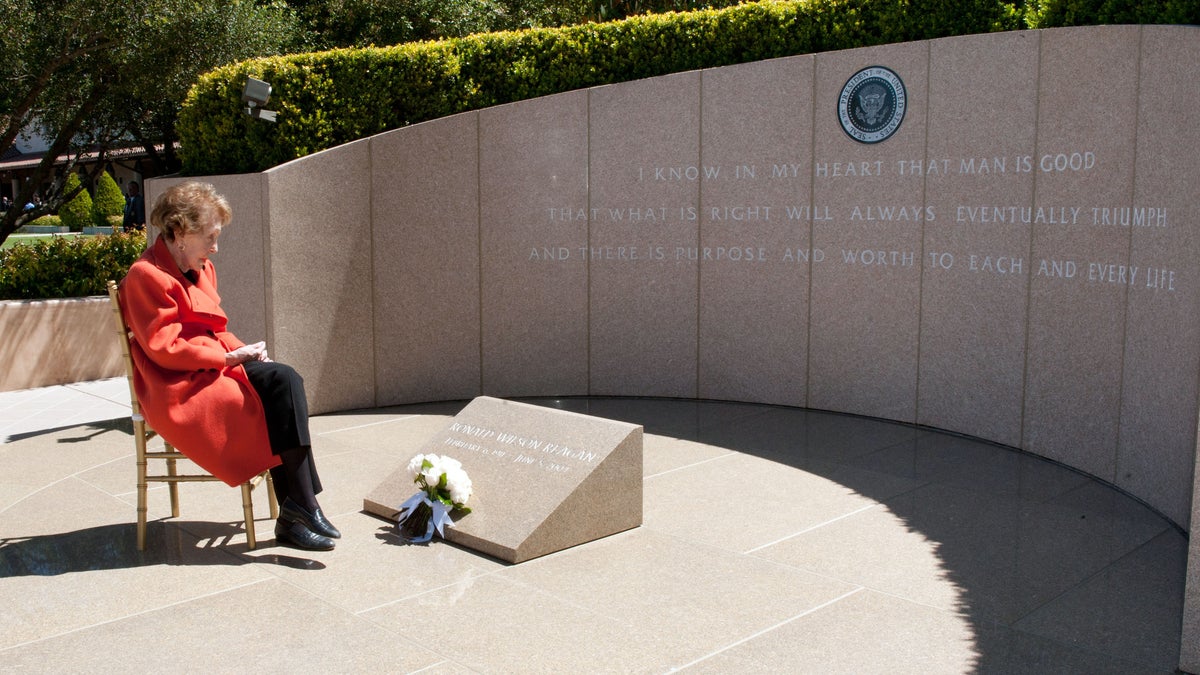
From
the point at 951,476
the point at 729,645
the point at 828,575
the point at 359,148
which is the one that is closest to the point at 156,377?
the point at 729,645

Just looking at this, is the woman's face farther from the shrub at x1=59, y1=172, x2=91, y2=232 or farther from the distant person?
the shrub at x1=59, y1=172, x2=91, y2=232

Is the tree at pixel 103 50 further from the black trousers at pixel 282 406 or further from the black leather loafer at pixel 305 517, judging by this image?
the black leather loafer at pixel 305 517

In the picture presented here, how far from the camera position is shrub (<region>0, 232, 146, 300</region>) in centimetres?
1045

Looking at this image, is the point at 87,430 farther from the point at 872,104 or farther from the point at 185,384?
the point at 872,104

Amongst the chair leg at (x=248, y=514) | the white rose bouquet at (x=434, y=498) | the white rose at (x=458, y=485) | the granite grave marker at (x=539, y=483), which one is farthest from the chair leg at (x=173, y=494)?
the white rose at (x=458, y=485)

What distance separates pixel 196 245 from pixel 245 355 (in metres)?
0.59

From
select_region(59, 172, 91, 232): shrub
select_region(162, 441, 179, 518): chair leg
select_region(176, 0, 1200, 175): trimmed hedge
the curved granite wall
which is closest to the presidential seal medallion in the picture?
the curved granite wall

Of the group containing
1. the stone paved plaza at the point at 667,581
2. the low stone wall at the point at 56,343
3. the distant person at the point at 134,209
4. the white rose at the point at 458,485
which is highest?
the distant person at the point at 134,209

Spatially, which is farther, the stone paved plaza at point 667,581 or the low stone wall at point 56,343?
the low stone wall at point 56,343

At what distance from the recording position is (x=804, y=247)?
8414 millimetres

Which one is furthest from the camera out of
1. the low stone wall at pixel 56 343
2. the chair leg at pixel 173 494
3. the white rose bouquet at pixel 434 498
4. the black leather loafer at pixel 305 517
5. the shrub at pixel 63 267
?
the shrub at pixel 63 267

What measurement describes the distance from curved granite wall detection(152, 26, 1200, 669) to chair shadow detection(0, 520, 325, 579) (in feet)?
9.35

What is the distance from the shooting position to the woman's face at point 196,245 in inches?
199

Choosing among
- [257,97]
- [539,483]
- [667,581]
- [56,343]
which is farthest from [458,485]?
[56,343]
